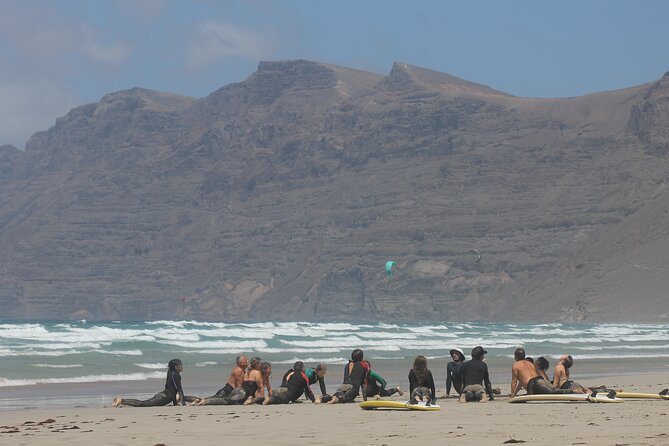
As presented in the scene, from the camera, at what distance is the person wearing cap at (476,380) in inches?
775

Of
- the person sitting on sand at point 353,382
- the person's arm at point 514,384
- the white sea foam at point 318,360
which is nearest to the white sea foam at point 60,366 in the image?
the white sea foam at point 318,360

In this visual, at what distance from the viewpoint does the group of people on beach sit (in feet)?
64.6

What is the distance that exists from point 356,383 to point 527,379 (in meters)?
2.77

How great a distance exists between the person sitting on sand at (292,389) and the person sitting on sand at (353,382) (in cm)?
48

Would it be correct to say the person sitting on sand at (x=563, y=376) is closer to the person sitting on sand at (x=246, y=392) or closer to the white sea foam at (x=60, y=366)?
the person sitting on sand at (x=246, y=392)

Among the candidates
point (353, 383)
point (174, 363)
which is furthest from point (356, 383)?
point (174, 363)

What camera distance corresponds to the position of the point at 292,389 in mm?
20453

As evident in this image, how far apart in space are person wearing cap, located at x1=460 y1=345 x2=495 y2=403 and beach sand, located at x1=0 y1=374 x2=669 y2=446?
22 centimetres

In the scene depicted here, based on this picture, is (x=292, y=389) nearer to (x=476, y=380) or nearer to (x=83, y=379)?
(x=476, y=380)

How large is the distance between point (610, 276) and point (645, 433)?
14326 cm

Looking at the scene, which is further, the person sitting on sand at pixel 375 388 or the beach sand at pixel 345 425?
the person sitting on sand at pixel 375 388

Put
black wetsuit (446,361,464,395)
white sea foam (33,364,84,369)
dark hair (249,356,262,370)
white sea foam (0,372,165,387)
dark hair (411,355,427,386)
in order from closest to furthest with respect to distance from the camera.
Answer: dark hair (411,355,427,386)
black wetsuit (446,361,464,395)
dark hair (249,356,262,370)
white sea foam (0,372,165,387)
white sea foam (33,364,84,369)

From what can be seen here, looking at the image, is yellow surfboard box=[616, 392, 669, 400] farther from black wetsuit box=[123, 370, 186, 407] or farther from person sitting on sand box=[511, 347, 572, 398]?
black wetsuit box=[123, 370, 186, 407]

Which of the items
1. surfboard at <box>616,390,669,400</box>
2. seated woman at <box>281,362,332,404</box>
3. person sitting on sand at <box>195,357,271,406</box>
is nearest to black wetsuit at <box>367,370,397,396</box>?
seated woman at <box>281,362,332,404</box>
